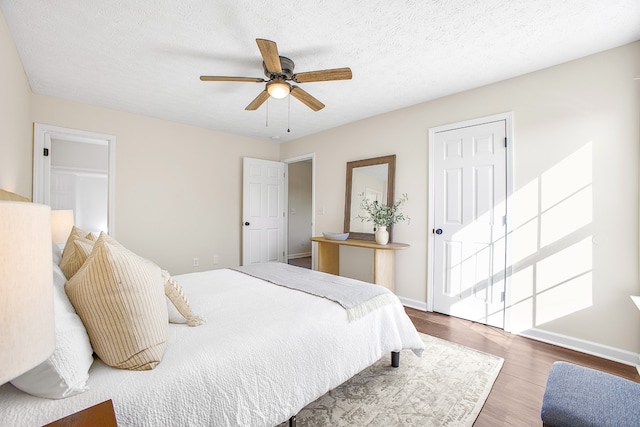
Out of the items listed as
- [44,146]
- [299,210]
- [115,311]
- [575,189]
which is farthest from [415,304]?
[44,146]

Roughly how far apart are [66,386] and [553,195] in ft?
11.1

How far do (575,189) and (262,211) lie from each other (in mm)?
4188

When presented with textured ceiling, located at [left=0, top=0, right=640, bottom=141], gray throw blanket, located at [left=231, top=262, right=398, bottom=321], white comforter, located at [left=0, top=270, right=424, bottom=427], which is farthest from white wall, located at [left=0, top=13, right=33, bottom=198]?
gray throw blanket, located at [left=231, top=262, right=398, bottom=321]

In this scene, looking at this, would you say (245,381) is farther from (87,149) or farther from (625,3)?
(87,149)

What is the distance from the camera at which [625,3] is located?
1800 mm

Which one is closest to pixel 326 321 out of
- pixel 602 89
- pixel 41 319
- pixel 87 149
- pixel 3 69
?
pixel 41 319

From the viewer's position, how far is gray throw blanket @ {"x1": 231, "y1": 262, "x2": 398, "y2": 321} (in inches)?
71.0

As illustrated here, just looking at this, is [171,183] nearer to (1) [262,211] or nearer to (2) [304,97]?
(1) [262,211]

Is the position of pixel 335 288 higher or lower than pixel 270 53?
lower

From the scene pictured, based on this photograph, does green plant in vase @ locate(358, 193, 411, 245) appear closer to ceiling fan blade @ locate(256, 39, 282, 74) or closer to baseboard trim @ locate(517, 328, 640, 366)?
baseboard trim @ locate(517, 328, 640, 366)

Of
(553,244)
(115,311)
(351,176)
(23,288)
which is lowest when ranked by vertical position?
(115,311)

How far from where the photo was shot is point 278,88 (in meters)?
2.32

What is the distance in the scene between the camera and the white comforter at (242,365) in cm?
93

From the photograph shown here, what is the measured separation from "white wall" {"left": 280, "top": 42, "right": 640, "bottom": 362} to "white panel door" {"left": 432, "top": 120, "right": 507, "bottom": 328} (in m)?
0.14
